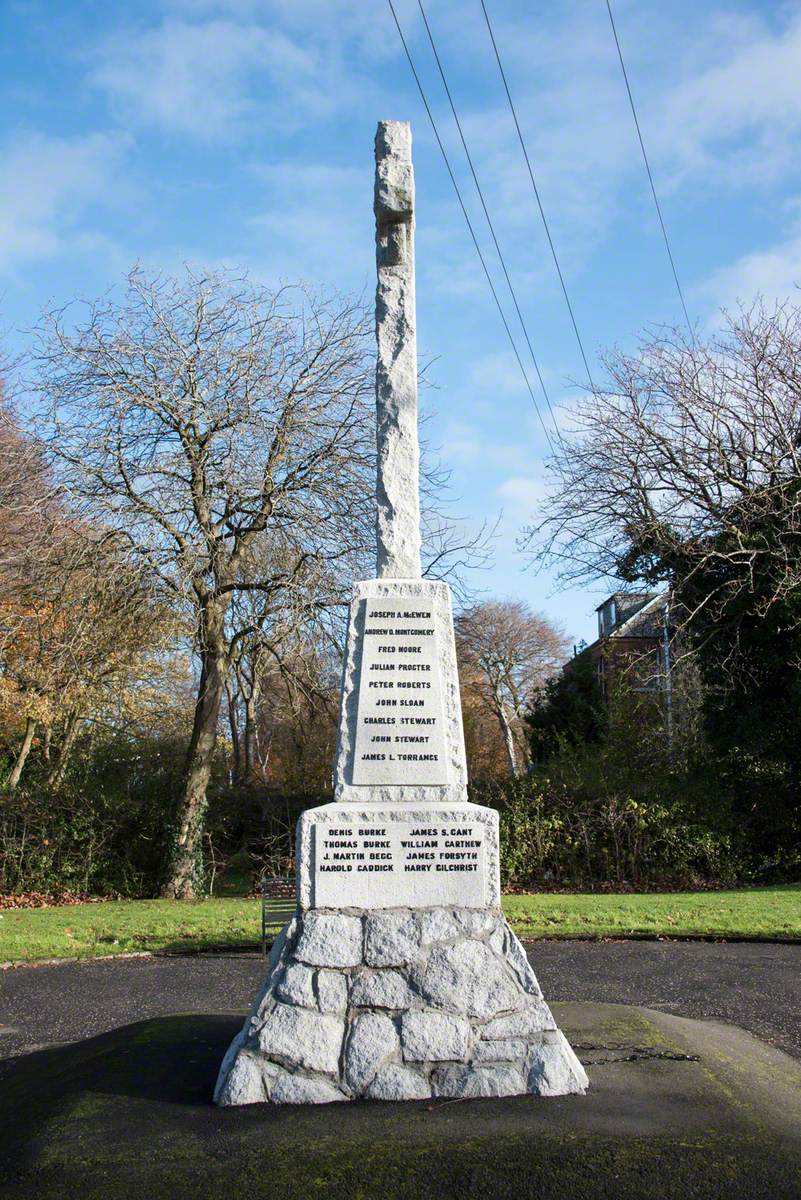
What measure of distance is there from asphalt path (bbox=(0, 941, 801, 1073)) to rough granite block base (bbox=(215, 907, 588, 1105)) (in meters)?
2.56

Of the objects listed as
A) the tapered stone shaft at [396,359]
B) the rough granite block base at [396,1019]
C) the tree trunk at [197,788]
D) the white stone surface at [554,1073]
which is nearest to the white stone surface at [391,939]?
the rough granite block base at [396,1019]

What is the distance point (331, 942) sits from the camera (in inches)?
202

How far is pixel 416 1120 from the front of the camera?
4.63 metres

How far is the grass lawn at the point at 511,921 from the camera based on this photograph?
11.8 m

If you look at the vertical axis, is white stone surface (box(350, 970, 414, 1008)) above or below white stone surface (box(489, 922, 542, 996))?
below

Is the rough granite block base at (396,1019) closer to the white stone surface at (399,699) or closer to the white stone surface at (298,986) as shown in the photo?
the white stone surface at (298,986)

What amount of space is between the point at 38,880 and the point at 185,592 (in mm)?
6205

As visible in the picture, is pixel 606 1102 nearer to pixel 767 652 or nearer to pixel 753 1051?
pixel 753 1051

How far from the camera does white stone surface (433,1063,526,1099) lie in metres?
4.88

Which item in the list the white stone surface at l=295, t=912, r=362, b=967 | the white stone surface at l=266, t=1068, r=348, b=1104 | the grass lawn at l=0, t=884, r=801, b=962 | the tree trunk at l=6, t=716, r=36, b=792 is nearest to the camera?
the white stone surface at l=266, t=1068, r=348, b=1104

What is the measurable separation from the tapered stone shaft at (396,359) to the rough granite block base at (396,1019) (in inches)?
79.9

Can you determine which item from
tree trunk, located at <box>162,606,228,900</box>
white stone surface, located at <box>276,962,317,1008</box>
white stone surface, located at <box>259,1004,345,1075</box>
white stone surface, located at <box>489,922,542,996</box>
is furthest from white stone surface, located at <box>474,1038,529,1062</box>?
tree trunk, located at <box>162,606,228,900</box>

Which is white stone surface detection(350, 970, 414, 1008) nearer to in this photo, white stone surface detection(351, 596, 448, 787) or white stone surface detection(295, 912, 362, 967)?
white stone surface detection(295, 912, 362, 967)

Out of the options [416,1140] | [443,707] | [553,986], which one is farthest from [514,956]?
[553,986]
